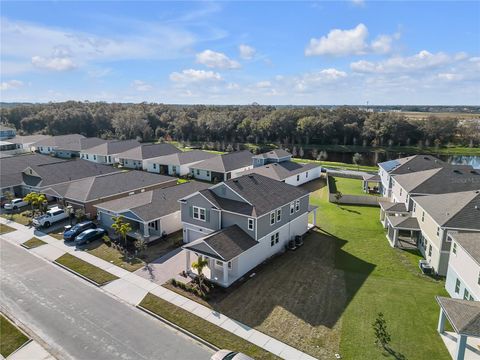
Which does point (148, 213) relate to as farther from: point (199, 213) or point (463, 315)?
point (463, 315)

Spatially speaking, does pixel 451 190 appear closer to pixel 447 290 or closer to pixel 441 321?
pixel 447 290

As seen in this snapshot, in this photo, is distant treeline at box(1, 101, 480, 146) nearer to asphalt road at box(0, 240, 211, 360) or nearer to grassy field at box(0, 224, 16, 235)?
grassy field at box(0, 224, 16, 235)

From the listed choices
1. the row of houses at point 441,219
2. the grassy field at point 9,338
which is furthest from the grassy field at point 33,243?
the row of houses at point 441,219

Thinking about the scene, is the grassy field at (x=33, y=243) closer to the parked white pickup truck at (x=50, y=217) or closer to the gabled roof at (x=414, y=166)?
the parked white pickup truck at (x=50, y=217)

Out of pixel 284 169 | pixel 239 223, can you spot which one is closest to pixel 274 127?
pixel 284 169

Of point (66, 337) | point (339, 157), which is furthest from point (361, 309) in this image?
point (339, 157)

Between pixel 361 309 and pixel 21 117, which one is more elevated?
pixel 21 117
